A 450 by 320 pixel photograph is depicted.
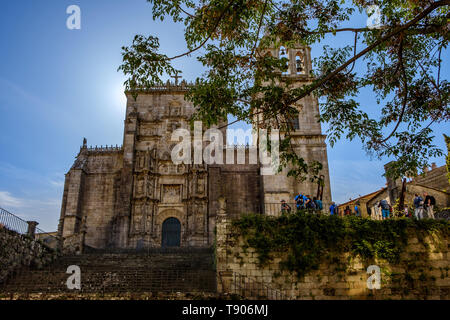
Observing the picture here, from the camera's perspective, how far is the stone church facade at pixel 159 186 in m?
22.5

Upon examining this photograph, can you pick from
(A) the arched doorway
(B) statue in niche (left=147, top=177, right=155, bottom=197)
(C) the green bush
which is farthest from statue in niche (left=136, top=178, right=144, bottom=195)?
(C) the green bush

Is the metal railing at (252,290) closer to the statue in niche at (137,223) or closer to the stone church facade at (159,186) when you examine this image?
the stone church facade at (159,186)

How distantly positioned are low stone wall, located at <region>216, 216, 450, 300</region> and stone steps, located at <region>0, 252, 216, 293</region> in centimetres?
108

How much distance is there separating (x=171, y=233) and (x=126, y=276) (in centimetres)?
970

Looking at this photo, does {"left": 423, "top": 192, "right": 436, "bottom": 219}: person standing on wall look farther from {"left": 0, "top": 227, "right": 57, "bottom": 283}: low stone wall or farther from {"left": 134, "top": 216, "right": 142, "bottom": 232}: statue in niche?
{"left": 0, "top": 227, "right": 57, "bottom": 283}: low stone wall

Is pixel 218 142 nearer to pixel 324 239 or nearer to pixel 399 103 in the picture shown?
pixel 324 239

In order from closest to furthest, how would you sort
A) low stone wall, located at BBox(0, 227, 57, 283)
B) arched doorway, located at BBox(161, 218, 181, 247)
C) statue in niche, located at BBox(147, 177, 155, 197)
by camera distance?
low stone wall, located at BBox(0, 227, 57, 283) → arched doorway, located at BBox(161, 218, 181, 247) → statue in niche, located at BBox(147, 177, 155, 197)

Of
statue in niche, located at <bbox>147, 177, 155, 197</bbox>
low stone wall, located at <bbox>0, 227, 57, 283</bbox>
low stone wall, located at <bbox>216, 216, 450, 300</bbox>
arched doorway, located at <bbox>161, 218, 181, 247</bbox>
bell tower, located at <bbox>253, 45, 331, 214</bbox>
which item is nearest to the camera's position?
low stone wall, located at <bbox>216, 216, 450, 300</bbox>

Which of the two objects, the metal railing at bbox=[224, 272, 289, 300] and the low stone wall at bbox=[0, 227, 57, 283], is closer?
the metal railing at bbox=[224, 272, 289, 300]

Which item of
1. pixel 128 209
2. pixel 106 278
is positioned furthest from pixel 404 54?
pixel 128 209

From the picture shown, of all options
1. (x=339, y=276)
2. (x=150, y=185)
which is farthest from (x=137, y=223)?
(x=339, y=276)

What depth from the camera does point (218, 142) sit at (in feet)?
81.5

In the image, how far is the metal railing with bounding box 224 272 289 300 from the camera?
1240 cm
